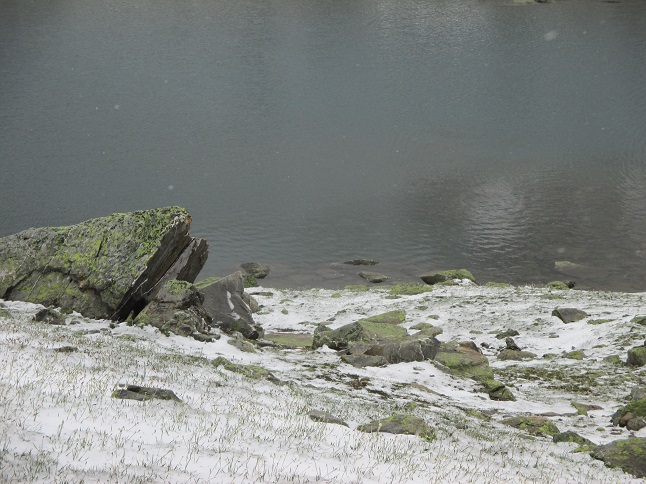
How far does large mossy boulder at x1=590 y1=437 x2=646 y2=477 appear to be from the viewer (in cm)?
1343

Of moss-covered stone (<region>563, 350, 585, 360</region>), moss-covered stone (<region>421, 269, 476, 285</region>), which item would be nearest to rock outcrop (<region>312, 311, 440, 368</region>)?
moss-covered stone (<region>563, 350, 585, 360</region>)

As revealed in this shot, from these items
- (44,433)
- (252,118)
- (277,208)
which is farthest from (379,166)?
(44,433)

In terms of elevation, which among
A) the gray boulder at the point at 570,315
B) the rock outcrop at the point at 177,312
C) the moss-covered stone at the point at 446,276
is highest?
the rock outcrop at the point at 177,312

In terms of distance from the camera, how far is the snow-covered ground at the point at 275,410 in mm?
8664

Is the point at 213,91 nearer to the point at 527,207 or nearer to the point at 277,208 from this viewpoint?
the point at 277,208

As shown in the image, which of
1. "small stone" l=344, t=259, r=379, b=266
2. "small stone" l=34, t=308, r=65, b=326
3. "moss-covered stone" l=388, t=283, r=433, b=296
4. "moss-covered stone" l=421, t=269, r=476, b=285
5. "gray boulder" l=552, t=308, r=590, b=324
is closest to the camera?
"small stone" l=34, t=308, r=65, b=326

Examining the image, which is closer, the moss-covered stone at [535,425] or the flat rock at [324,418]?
the flat rock at [324,418]

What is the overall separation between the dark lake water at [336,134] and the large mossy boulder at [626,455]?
37908 mm

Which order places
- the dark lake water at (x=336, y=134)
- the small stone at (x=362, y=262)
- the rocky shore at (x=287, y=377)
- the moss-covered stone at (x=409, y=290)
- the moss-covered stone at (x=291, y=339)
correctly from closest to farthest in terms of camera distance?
1. the rocky shore at (x=287, y=377)
2. the moss-covered stone at (x=291, y=339)
3. the moss-covered stone at (x=409, y=290)
4. the small stone at (x=362, y=262)
5. the dark lake water at (x=336, y=134)

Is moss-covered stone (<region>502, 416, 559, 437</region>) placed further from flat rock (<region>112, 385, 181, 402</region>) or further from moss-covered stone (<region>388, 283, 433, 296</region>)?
moss-covered stone (<region>388, 283, 433, 296</region>)

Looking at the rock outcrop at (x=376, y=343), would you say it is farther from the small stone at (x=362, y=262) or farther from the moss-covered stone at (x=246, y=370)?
the small stone at (x=362, y=262)

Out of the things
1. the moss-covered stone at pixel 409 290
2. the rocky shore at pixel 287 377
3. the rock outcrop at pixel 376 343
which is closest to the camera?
the rocky shore at pixel 287 377

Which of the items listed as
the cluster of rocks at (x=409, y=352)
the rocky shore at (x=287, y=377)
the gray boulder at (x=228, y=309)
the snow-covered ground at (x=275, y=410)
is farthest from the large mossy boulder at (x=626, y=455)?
the gray boulder at (x=228, y=309)

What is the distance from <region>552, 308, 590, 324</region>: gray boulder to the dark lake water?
74.2 ft
